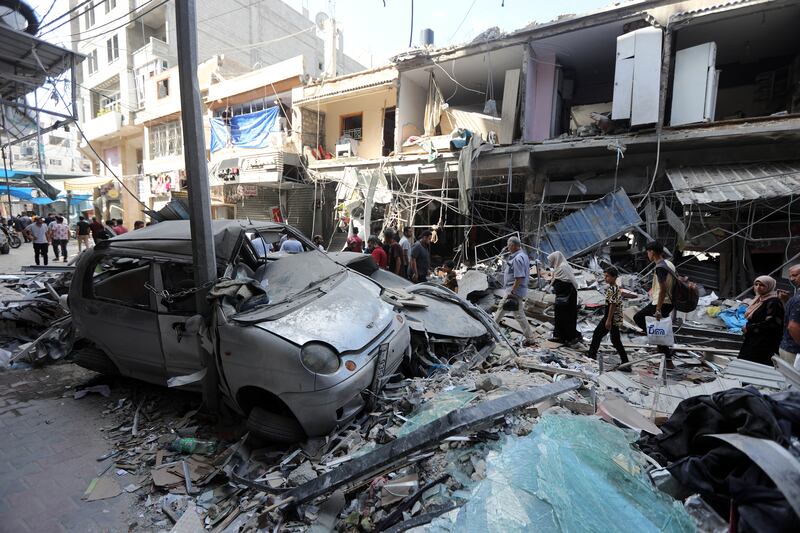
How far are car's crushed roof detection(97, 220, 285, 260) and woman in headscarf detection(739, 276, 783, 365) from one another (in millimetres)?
5310

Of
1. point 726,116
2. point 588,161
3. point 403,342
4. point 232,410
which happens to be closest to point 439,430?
point 403,342

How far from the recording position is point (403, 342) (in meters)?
3.98

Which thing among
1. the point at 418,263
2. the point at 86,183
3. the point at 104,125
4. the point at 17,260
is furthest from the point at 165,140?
the point at 418,263

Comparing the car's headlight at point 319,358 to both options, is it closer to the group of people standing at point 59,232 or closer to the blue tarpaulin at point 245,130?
the group of people standing at point 59,232

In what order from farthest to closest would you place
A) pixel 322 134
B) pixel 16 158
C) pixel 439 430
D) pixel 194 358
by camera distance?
pixel 16 158
pixel 322 134
pixel 194 358
pixel 439 430

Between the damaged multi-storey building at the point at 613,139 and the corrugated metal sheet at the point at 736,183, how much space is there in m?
0.03

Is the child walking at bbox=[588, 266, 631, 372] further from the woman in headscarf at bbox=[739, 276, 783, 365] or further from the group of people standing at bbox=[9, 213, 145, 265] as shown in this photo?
the group of people standing at bbox=[9, 213, 145, 265]

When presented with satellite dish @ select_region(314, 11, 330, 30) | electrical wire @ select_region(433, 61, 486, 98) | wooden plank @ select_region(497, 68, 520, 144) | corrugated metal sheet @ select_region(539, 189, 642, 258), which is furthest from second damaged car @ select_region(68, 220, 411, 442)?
satellite dish @ select_region(314, 11, 330, 30)

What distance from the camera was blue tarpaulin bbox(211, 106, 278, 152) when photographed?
52.9 feet

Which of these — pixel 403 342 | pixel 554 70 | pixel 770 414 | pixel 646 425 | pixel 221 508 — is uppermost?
pixel 554 70

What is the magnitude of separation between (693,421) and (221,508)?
9.76 feet

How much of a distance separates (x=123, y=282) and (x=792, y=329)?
6436mm

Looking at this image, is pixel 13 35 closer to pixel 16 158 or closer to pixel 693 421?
pixel 693 421

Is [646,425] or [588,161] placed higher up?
[588,161]
